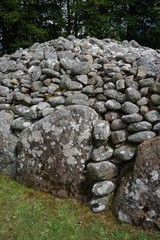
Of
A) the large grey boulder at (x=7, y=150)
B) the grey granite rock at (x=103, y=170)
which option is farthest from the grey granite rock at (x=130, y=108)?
the large grey boulder at (x=7, y=150)

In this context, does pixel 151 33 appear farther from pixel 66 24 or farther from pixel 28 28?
pixel 28 28

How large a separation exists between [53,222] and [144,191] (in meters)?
1.38

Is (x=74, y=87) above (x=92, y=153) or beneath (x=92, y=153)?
above

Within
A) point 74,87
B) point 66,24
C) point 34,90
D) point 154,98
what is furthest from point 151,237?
point 66,24

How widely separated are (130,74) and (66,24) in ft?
37.9

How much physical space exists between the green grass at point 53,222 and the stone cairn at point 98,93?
293 millimetres

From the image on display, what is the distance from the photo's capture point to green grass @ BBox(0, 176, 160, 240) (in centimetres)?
448

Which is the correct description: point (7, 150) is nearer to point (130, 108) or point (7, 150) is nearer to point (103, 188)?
point (103, 188)

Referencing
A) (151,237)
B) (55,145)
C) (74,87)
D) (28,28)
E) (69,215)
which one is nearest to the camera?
(151,237)

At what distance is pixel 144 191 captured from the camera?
15.1ft

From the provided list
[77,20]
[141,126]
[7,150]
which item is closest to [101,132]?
[141,126]

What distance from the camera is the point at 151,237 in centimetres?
439

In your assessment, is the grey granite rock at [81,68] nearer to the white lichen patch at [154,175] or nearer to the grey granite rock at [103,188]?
the grey granite rock at [103,188]

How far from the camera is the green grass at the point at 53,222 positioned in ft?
14.7
